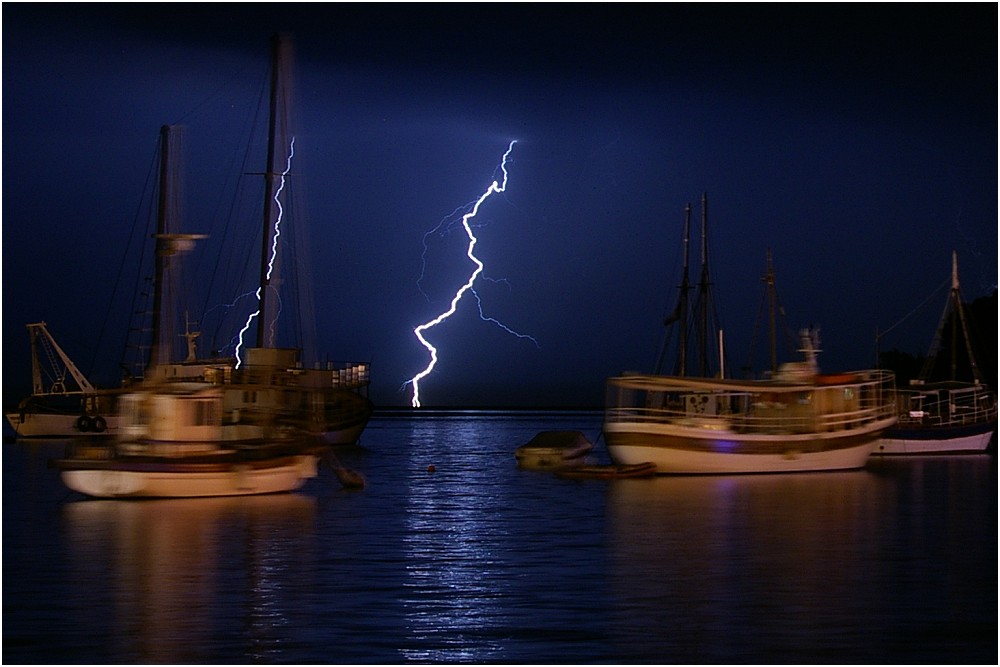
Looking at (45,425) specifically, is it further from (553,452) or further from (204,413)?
(204,413)

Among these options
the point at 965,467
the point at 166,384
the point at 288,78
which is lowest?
the point at 965,467

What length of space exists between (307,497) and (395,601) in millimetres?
26668

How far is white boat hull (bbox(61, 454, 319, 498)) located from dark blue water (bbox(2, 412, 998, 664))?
581mm

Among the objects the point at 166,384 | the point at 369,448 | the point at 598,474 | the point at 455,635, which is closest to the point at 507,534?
the point at 166,384

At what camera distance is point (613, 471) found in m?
64.8

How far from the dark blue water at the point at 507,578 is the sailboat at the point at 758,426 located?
26.8 feet

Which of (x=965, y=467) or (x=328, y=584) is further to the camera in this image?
(x=965, y=467)

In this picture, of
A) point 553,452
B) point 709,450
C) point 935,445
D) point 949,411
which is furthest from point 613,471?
point 949,411

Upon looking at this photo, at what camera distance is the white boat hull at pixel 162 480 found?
157 ft

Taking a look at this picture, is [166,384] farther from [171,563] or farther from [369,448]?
[369,448]

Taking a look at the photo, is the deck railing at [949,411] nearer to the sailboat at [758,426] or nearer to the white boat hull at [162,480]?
the sailboat at [758,426]

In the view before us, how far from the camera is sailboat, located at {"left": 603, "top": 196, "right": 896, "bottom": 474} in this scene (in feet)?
211

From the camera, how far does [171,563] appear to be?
108 feet

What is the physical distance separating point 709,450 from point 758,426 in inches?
138
